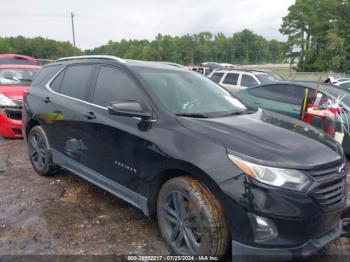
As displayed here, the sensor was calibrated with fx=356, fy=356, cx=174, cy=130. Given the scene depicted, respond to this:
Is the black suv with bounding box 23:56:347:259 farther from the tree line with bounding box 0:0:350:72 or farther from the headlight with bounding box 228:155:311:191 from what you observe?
the tree line with bounding box 0:0:350:72

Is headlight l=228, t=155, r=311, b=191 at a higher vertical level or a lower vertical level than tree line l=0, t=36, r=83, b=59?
lower

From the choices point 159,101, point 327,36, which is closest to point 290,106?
point 159,101

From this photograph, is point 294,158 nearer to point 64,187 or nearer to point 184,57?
point 64,187

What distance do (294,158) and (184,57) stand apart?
101235mm

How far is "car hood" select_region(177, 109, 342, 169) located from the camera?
2.70 metres

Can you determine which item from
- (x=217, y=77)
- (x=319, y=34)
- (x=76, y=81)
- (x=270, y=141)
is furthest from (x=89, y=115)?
(x=319, y=34)

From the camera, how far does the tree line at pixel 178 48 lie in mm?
94062

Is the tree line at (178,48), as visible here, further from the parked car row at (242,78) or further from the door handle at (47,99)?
the door handle at (47,99)

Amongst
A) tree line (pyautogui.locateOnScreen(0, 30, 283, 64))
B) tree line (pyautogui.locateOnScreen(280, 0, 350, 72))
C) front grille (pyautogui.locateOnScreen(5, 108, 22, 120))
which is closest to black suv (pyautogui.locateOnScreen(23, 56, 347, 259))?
front grille (pyautogui.locateOnScreen(5, 108, 22, 120))

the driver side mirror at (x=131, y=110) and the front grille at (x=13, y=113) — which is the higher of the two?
the driver side mirror at (x=131, y=110)

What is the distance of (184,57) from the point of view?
102 m

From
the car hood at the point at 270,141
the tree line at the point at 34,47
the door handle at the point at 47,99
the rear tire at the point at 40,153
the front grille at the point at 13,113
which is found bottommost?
the rear tire at the point at 40,153

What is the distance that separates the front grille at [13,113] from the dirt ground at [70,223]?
2061mm

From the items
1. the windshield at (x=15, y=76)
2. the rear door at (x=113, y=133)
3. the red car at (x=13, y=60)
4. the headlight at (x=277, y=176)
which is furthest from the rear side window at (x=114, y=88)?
the red car at (x=13, y=60)
